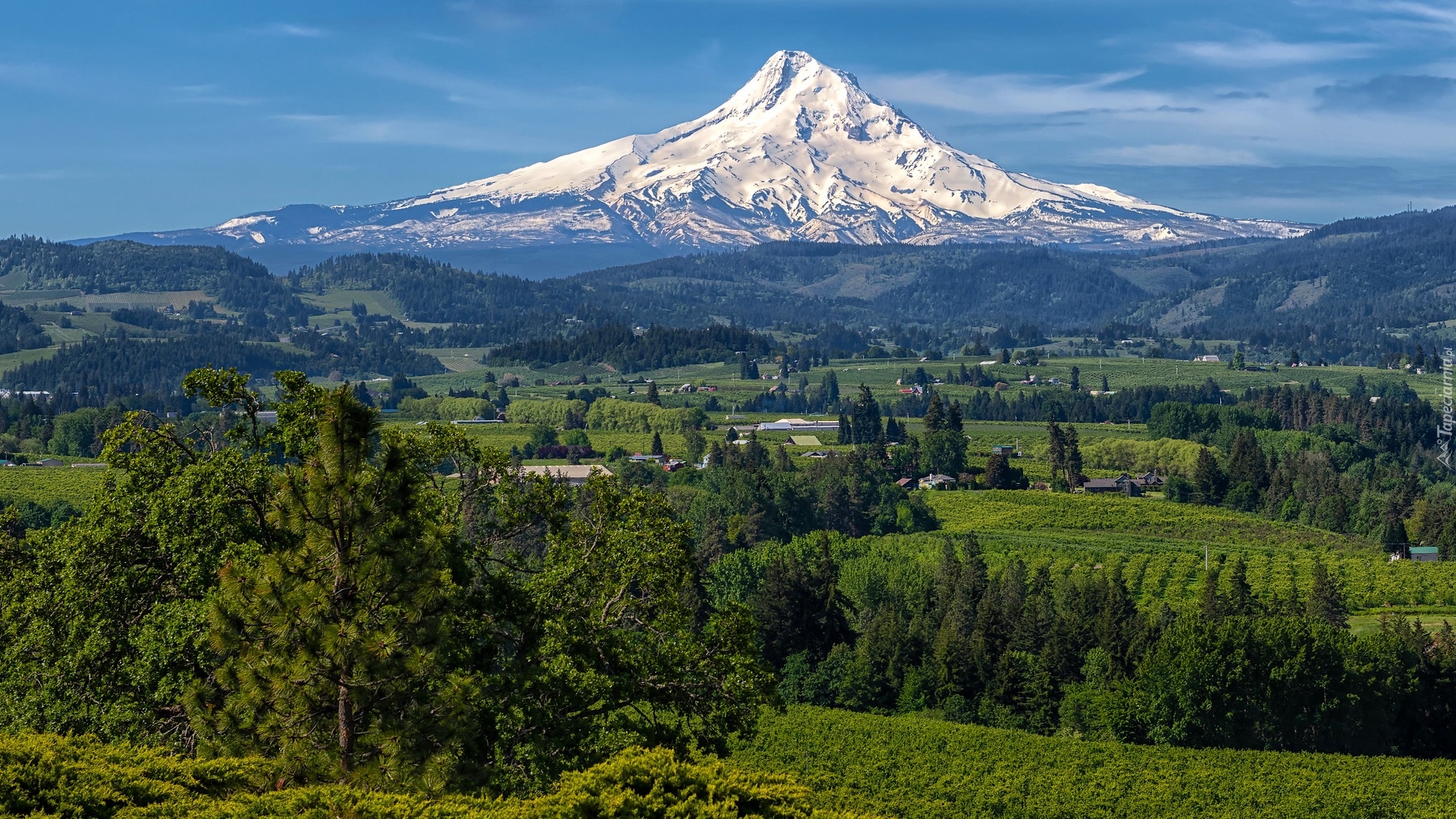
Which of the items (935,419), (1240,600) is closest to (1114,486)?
(935,419)

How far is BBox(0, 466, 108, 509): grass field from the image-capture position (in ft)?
409

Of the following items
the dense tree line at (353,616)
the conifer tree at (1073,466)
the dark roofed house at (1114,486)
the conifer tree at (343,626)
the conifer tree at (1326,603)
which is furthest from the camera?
the conifer tree at (1073,466)

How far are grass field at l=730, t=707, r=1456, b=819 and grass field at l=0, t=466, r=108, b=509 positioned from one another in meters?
71.7

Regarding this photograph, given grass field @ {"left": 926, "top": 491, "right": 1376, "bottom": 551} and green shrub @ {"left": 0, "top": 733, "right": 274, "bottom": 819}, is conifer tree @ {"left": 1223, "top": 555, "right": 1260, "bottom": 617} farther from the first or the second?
green shrub @ {"left": 0, "top": 733, "right": 274, "bottom": 819}

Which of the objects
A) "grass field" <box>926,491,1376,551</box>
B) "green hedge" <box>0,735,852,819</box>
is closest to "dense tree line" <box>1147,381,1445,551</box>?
"grass field" <box>926,491,1376,551</box>

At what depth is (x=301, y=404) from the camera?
3303 cm

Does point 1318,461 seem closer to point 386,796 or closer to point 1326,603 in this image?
point 1326,603

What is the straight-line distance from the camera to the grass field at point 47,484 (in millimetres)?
124688

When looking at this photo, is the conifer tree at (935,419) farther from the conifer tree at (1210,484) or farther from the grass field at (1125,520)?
the conifer tree at (1210,484)

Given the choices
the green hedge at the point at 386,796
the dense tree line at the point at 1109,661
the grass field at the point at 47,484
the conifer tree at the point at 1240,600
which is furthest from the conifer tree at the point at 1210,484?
the green hedge at the point at 386,796

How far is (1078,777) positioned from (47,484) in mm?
102409

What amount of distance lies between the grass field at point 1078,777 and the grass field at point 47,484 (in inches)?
2823

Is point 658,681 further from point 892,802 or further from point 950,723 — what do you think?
point 950,723

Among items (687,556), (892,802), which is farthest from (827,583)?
(687,556)
